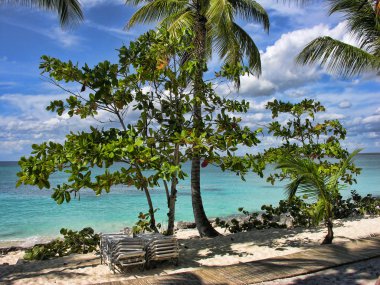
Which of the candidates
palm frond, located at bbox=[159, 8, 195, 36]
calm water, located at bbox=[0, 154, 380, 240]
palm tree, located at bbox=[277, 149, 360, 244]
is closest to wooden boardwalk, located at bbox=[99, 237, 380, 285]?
palm tree, located at bbox=[277, 149, 360, 244]

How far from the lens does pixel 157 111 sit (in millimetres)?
7137

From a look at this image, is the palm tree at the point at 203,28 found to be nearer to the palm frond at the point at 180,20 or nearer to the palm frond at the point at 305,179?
the palm frond at the point at 180,20

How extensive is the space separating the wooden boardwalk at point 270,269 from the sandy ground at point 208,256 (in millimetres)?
183

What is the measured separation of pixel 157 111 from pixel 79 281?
326 centimetres

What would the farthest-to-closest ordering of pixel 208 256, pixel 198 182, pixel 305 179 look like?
1. pixel 198 182
2. pixel 208 256
3. pixel 305 179

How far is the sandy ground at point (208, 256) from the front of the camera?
17.7ft

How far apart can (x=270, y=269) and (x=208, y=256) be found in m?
2.24

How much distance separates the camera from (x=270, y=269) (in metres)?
4.41

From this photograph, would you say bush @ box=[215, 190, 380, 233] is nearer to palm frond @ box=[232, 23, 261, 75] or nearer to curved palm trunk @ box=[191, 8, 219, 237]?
curved palm trunk @ box=[191, 8, 219, 237]

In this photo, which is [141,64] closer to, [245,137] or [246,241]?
[245,137]

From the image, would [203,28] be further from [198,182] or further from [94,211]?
[94,211]

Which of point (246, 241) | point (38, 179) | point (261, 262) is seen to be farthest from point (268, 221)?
point (38, 179)

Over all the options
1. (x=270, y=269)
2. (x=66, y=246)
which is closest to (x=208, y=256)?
(x=270, y=269)

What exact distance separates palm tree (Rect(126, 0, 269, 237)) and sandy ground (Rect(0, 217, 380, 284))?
4.57 ft
